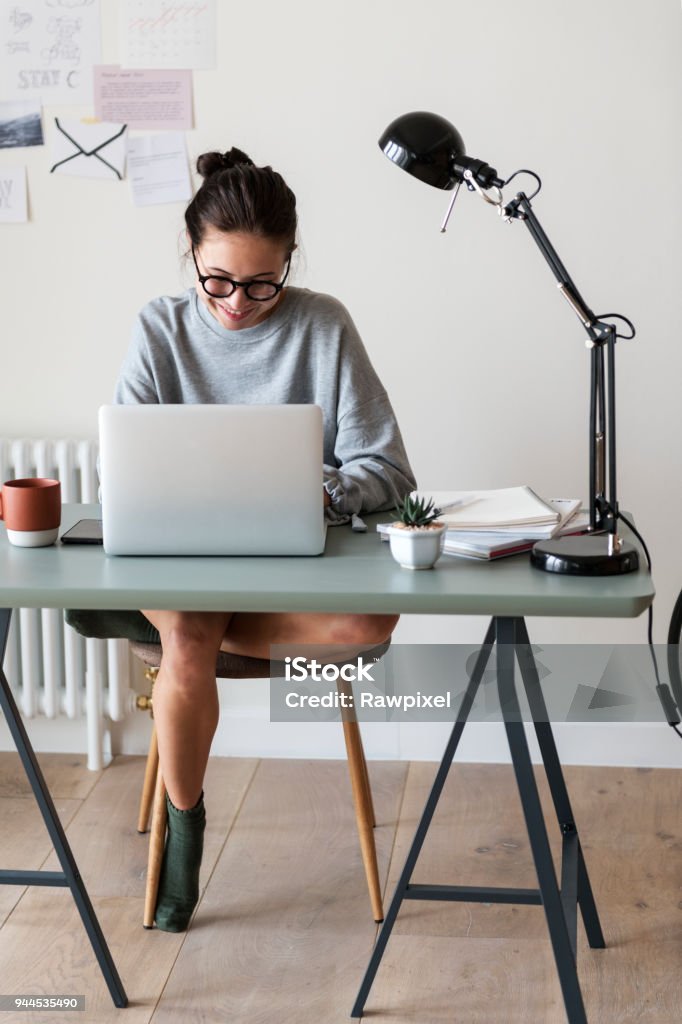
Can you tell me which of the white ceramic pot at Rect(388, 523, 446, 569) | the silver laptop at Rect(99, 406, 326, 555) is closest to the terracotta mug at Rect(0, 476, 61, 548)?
the silver laptop at Rect(99, 406, 326, 555)

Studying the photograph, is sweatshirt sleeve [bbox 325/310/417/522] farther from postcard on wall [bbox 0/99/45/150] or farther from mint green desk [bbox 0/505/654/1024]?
postcard on wall [bbox 0/99/45/150]

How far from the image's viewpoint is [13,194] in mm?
2516

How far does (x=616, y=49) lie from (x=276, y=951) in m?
1.83

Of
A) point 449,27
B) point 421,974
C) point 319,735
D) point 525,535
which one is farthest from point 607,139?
point 421,974

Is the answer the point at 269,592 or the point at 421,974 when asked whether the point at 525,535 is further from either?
the point at 421,974

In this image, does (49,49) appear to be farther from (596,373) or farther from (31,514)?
(596,373)

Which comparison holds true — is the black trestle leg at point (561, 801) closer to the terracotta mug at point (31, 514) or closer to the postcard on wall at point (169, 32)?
the terracotta mug at point (31, 514)

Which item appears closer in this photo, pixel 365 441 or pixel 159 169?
pixel 365 441

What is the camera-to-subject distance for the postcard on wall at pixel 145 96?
7.95ft

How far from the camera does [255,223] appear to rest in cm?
183

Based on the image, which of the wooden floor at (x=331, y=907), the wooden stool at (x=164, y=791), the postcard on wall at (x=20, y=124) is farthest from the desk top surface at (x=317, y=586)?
the postcard on wall at (x=20, y=124)

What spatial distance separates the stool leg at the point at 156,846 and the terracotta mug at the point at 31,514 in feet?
1.62

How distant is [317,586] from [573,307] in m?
0.55

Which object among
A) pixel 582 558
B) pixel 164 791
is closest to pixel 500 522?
pixel 582 558
